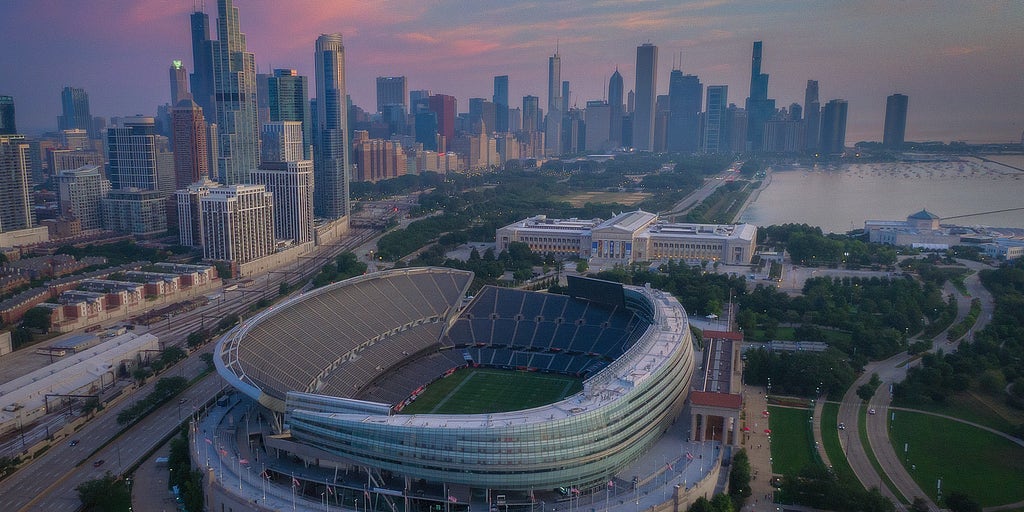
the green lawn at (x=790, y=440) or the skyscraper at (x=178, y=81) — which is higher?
the skyscraper at (x=178, y=81)

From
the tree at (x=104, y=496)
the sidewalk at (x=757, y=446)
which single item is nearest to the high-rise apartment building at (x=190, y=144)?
the tree at (x=104, y=496)

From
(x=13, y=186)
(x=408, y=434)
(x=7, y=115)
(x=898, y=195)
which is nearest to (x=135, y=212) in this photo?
(x=13, y=186)

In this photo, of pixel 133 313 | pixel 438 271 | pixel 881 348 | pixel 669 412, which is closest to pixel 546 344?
pixel 438 271

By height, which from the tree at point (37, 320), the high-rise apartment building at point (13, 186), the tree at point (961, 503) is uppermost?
the high-rise apartment building at point (13, 186)

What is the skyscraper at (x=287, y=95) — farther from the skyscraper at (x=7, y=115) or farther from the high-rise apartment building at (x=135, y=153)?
the skyscraper at (x=7, y=115)

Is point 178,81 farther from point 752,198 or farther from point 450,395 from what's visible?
point 450,395

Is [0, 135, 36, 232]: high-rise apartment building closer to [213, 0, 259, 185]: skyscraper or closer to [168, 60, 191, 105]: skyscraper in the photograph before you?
[213, 0, 259, 185]: skyscraper
